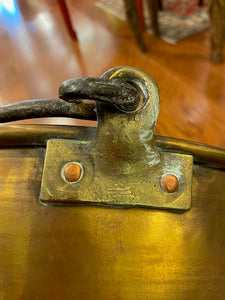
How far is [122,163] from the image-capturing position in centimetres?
34

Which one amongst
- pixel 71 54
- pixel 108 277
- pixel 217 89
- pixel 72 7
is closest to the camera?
pixel 108 277

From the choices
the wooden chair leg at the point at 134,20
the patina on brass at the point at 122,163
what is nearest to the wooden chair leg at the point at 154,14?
the wooden chair leg at the point at 134,20

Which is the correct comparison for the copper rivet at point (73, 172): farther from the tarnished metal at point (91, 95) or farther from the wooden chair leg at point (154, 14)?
the wooden chair leg at point (154, 14)

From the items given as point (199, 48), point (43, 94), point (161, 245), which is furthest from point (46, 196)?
point (199, 48)

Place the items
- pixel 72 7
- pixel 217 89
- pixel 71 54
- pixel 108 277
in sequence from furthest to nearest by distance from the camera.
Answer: pixel 72 7 < pixel 71 54 < pixel 217 89 < pixel 108 277

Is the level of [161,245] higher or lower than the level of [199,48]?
higher

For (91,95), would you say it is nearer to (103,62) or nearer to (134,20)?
(103,62)

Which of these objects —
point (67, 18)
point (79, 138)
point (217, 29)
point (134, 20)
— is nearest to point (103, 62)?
point (134, 20)

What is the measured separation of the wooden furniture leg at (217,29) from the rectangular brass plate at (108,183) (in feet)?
3.89

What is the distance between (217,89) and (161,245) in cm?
104

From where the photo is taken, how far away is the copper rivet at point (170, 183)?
1.13 ft

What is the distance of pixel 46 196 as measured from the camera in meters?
0.34

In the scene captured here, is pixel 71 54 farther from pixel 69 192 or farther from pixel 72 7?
pixel 69 192

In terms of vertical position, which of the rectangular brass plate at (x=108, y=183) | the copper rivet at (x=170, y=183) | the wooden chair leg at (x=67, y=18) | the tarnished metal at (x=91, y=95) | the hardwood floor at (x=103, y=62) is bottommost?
the hardwood floor at (x=103, y=62)
